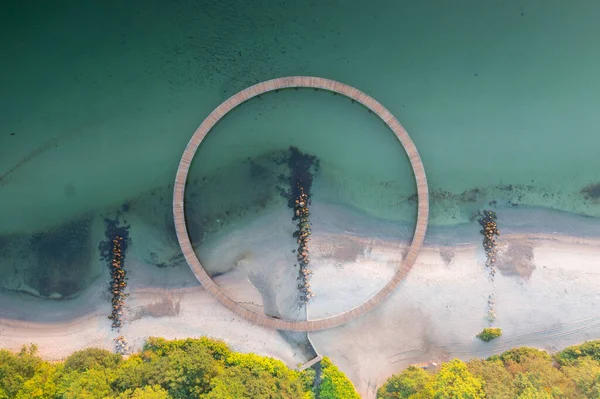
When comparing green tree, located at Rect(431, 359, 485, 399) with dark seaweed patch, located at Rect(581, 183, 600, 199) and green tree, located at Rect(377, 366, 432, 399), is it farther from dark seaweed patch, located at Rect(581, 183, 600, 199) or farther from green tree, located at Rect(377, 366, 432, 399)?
dark seaweed patch, located at Rect(581, 183, 600, 199)

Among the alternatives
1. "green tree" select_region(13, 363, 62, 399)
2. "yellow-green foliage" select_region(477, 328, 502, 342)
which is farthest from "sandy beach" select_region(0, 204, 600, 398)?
"green tree" select_region(13, 363, 62, 399)

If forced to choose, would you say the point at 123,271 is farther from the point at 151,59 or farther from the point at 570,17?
the point at 570,17

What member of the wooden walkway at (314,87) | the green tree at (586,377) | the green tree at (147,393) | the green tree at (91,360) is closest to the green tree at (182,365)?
the green tree at (147,393)

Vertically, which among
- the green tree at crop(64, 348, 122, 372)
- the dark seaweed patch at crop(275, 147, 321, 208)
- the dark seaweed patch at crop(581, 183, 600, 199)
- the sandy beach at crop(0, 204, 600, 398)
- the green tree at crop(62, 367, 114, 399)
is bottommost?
the green tree at crop(62, 367, 114, 399)

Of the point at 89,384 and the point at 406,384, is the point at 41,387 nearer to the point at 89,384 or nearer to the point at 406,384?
the point at 89,384

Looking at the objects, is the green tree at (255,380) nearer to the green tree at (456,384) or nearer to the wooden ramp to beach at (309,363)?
the wooden ramp to beach at (309,363)

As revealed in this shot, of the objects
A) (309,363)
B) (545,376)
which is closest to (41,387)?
(309,363)
